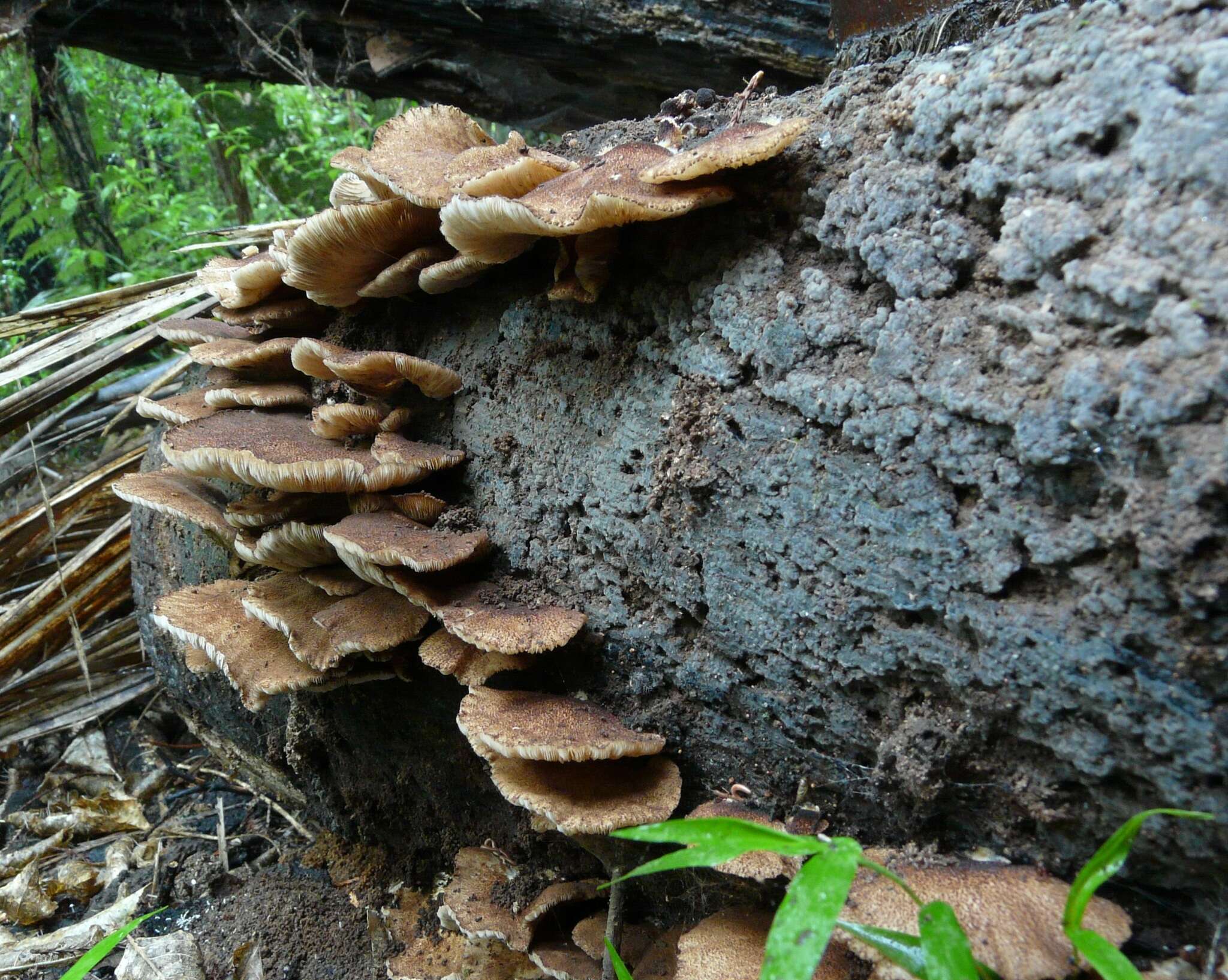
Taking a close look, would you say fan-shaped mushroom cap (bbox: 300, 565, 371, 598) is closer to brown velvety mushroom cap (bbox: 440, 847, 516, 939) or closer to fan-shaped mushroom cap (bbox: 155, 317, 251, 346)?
brown velvety mushroom cap (bbox: 440, 847, 516, 939)

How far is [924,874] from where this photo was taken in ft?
5.14

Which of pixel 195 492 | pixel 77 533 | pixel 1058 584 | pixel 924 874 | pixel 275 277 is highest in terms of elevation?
pixel 275 277

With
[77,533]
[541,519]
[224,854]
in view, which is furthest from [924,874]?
[77,533]

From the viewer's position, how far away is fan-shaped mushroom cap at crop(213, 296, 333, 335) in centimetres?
297

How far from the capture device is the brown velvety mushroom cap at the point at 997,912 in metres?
1.34

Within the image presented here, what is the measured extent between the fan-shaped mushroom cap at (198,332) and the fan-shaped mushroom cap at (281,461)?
0.70 metres

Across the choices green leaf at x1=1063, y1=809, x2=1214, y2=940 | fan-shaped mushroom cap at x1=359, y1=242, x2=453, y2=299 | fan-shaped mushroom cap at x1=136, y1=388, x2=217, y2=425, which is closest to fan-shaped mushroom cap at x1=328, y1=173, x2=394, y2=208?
fan-shaped mushroom cap at x1=359, y1=242, x2=453, y2=299

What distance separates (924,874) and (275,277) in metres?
2.62

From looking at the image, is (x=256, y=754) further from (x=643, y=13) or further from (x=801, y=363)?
(x=643, y=13)

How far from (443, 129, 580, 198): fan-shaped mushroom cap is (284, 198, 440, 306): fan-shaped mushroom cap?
0.83 ft

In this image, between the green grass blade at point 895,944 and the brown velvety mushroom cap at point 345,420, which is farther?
the brown velvety mushroom cap at point 345,420

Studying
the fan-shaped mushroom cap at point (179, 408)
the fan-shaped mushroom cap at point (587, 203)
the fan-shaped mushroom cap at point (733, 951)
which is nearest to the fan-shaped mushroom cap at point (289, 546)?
the fan-shaped mushroom cap at point (179, 408)

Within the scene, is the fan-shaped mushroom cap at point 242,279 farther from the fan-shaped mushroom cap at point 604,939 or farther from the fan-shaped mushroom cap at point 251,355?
the fan-shaped mushroom cap at point 604,939

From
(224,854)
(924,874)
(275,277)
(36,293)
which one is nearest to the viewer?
(924,874)
